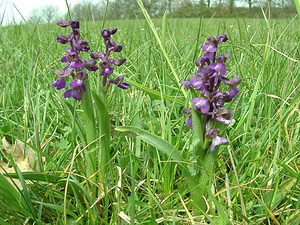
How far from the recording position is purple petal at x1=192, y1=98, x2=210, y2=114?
1.13 metres

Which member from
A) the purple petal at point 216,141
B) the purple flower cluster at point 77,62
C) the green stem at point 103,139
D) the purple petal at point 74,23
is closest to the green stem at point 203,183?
the purple petal at point 216,141

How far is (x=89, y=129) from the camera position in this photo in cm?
130

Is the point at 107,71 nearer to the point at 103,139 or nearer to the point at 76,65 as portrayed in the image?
the point at 76,65

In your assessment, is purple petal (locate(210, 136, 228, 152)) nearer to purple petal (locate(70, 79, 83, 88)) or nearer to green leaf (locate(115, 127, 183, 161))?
green leaf (locate(115, 127, 183, 161))

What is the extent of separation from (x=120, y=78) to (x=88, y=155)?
27 centimetres

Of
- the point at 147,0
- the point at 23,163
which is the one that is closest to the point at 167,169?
the point at 23,163

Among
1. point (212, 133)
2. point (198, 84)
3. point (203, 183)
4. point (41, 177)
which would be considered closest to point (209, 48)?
point (198, 84)

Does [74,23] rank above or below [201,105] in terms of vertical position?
above

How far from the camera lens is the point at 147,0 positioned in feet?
9.03

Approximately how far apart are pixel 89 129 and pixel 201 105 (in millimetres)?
369

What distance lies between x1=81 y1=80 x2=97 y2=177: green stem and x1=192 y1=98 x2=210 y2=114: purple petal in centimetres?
34

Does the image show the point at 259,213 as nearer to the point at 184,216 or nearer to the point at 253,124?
the point at 184,216

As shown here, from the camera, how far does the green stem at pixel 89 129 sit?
1286mm

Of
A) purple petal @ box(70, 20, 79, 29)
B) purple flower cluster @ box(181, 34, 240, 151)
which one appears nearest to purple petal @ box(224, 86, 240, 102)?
purple flower cluster @ box(181, 34, 240, 151)
